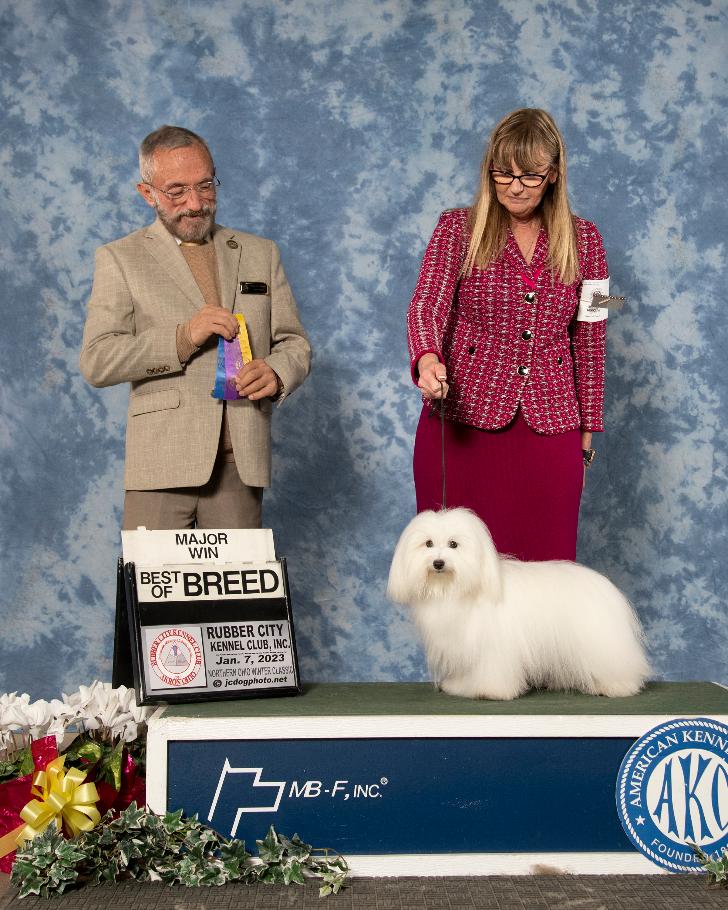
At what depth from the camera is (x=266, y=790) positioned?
6.64 ft

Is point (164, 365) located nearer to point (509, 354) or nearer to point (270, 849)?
point (509, 354)

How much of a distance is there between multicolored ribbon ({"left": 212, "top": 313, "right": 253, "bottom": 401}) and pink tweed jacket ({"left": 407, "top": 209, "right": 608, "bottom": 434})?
41cm

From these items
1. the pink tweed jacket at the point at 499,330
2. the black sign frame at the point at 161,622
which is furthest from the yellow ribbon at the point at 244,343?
the black sign frame at the point at 161,622

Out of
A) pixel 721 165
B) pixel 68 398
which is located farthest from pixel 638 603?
pixel 68 398

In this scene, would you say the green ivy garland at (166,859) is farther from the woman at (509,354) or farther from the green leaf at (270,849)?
the woman at (509,354)

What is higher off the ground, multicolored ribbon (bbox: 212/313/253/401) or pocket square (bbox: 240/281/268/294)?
pocket square (bbox: 240/281/268/294)

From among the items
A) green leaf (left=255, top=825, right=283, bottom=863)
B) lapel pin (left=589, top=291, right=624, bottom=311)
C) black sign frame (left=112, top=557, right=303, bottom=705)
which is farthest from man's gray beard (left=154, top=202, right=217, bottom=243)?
green leaf (left=255, top=825, right=283, bottom=863)

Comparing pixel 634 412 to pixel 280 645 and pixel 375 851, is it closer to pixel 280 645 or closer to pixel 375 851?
pixel 280 645

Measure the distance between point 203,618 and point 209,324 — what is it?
696 millimetres

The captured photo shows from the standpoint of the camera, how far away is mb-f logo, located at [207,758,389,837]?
2020 millimetres

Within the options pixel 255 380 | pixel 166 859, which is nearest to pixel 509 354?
pixel 255 380

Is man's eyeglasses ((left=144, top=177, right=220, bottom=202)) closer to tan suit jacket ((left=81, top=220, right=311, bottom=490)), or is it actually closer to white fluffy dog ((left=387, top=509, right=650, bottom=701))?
tan suit jacket ((left=81, top=220, right=311, bottom=490))

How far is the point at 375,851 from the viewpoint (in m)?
2.03

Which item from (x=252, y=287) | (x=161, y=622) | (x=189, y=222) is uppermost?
(x=189, y=222)
